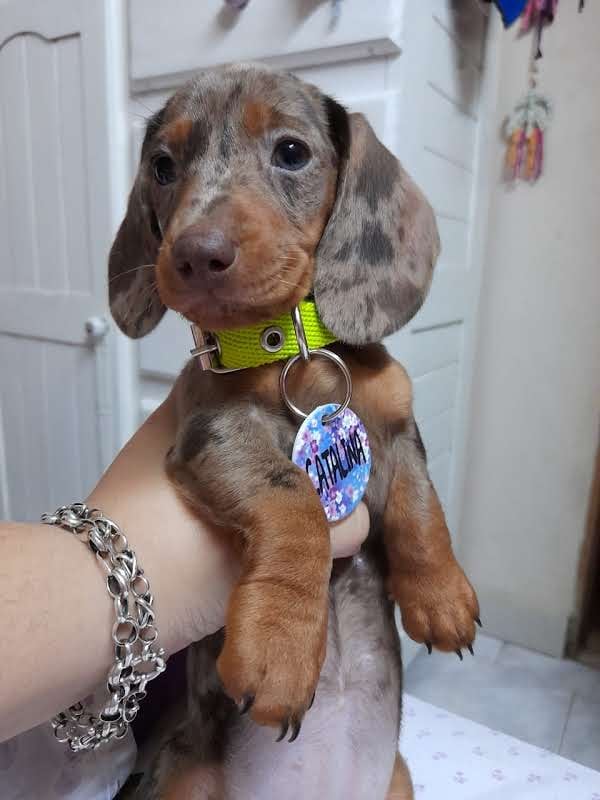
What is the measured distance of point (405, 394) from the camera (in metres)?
1.00

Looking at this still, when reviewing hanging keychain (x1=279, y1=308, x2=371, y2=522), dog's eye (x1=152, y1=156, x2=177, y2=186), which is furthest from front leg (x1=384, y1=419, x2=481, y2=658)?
dog's eye (x1=152, y1=156, x2=177, y2=186)

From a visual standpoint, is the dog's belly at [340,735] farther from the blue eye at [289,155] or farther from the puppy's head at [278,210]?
the blue eye at [289,155]

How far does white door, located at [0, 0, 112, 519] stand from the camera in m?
2.22

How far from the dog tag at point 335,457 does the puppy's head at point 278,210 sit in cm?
13

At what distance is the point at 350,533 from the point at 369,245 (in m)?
0.43

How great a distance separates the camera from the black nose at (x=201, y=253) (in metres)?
0.77

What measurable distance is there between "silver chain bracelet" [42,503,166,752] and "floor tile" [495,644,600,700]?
6.19 ft

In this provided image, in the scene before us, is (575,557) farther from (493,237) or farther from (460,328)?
(493,237)

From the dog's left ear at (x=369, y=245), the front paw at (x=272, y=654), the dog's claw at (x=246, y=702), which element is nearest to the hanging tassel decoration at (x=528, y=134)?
the dog's left ear at (x=369, y=245)

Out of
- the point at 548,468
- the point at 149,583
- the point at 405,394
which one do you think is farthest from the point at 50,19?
the point at 548,468

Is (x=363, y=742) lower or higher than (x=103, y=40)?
lower

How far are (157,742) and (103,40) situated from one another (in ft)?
6.74

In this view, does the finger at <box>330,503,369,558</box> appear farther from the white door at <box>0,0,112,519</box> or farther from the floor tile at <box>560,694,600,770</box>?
the white door at <box>0,0,112,519</box>

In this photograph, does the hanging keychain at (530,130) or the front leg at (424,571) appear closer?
the front leg at (424,571)
